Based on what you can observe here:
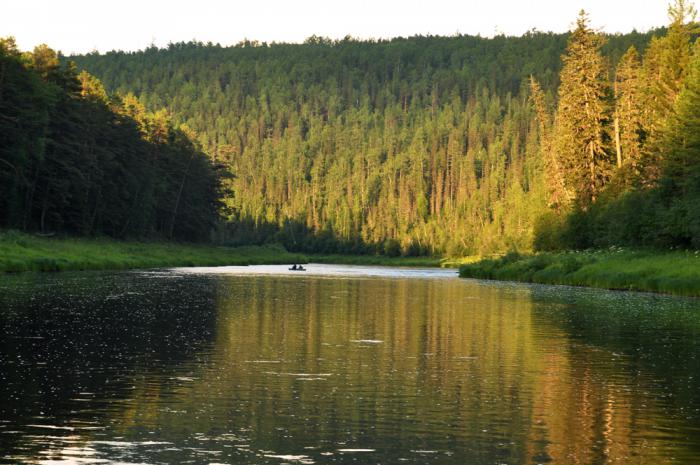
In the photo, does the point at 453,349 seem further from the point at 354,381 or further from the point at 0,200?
the point at 0,200

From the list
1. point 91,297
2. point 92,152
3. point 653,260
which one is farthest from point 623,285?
point 92,152

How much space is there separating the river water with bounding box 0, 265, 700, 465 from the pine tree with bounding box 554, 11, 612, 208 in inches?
2218

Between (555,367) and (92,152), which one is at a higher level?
(92,152)

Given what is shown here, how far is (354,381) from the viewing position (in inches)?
996

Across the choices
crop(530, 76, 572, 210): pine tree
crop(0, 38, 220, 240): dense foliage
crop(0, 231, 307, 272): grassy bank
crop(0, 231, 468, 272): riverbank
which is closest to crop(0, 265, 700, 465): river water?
crop(0, 231, 468, 272): riverbank

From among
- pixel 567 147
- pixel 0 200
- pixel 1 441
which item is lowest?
pixel 1 441

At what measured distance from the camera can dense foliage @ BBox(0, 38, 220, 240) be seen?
92.1 metres

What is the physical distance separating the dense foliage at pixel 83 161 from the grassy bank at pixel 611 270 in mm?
40103

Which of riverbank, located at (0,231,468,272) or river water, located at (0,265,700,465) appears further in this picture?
riverbank, located at (0,231,468,272)

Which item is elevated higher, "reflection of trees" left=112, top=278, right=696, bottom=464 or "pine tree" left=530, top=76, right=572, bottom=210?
"pine tree" left=530, top=76, right=572, bottom=210

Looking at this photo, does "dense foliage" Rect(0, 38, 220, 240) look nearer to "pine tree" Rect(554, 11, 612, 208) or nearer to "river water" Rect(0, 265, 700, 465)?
"pine tree" Rect(554, 11, 612, 208)

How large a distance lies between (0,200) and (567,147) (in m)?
52.0

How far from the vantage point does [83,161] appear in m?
108

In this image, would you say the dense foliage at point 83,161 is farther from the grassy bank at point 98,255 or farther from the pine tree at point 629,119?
the pine tree at point 629,119
